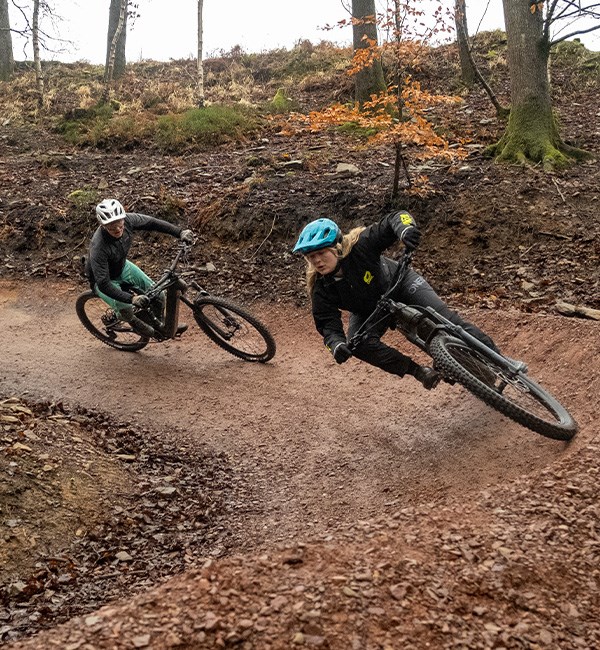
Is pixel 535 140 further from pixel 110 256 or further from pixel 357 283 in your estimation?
pixel 110 256

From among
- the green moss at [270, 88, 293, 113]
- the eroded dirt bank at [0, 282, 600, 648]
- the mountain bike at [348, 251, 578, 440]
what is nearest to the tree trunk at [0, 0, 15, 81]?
the green moss at [270, 88, 293, 113]

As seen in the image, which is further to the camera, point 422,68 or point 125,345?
point 422,68

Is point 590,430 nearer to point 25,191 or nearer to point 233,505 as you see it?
point 233,505

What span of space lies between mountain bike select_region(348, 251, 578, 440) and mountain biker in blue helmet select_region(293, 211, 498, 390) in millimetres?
170

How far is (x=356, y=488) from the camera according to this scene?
639cm

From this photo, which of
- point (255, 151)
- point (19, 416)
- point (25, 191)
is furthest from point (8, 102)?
point (19, 416)

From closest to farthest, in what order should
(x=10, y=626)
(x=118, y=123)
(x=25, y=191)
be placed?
(x=10, y=626) → (x=25, y=191) → (x=118, y=123)

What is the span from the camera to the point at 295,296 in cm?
1162

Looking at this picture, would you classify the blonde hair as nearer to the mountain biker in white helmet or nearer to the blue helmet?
the blue helmet

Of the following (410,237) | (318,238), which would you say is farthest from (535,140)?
(318,238)

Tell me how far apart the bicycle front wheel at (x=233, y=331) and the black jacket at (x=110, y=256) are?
1.12 meters

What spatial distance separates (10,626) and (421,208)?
9621 millimetres

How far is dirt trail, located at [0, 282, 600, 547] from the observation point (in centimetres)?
609

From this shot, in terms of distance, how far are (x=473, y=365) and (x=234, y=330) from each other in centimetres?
437
